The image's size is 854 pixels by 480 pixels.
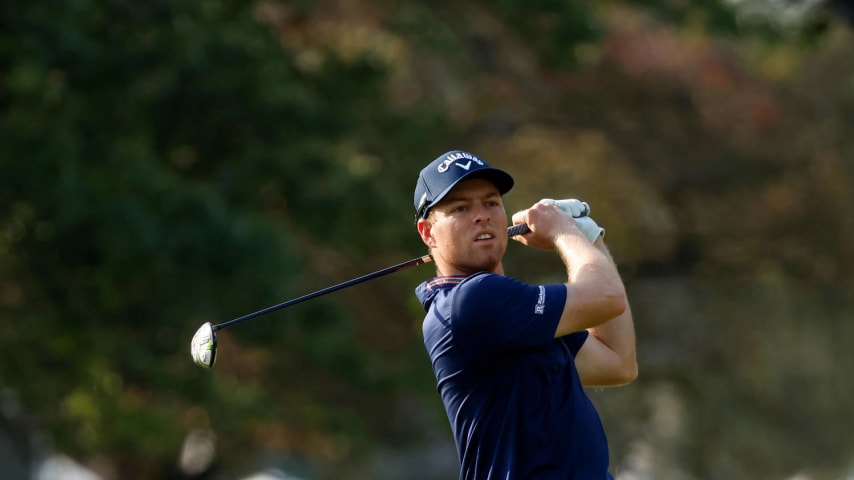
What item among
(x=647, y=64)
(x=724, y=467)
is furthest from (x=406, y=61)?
(x=724, y=467)

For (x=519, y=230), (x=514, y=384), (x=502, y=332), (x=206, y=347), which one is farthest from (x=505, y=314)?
(x=206, y=347)

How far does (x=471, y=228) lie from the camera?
4535 millimetres

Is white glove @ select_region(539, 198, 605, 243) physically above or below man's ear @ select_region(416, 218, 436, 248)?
below

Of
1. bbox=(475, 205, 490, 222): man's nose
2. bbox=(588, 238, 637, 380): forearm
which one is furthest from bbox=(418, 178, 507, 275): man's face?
bbox=(588, 238, 637, 380): forearm

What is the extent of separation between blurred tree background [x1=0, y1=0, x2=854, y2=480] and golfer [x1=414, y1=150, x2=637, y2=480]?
560 centimetres

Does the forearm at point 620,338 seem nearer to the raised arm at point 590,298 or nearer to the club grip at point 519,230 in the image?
the raised arm at point 590,298

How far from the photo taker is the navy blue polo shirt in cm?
434

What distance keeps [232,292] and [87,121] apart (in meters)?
2.08

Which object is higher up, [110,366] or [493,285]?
[110,366]

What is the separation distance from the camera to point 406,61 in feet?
64.5

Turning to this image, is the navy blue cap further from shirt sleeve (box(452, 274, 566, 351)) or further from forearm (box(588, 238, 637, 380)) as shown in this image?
forearm (box(588, 238, 637, 380))

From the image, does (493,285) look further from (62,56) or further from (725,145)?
(725,145)

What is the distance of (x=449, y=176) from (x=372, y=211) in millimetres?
11108

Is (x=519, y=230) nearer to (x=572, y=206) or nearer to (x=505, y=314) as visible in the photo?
(x=572, y=206)
